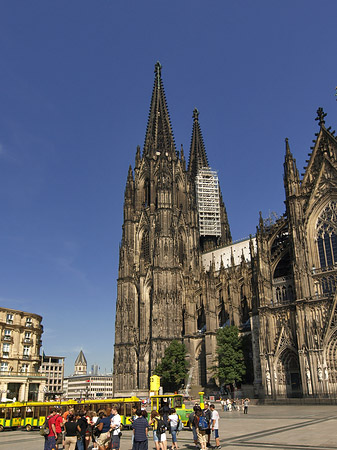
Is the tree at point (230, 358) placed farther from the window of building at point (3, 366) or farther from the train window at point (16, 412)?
the train window at point (16, 412)

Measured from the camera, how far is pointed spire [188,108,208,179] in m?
92.7

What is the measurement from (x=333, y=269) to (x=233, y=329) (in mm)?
14310

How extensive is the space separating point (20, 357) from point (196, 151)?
2294 inches

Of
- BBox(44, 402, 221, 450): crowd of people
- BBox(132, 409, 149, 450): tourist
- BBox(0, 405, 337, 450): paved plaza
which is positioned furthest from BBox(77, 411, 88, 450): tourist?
BBox(0, 405, 337, 450): paved plaza

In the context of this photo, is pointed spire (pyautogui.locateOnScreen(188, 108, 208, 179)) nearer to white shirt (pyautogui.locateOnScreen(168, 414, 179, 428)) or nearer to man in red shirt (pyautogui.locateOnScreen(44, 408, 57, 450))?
white shirt (pyautogui.locateOnScreen(168, 414, 179, 428))

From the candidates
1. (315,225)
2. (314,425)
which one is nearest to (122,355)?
(315,225)

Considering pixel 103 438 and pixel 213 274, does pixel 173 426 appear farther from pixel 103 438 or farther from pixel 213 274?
pixel 213 274

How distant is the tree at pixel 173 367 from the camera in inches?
2159

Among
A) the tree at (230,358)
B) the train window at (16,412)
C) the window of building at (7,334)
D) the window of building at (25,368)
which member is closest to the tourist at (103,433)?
the train window at (16,412)

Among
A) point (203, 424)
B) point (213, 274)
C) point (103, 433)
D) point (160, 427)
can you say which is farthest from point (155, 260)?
point (103, 433)

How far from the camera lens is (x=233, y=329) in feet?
166

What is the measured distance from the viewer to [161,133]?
8225 cm

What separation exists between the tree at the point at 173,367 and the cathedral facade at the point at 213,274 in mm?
2855

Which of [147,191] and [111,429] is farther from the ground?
[147,191]
